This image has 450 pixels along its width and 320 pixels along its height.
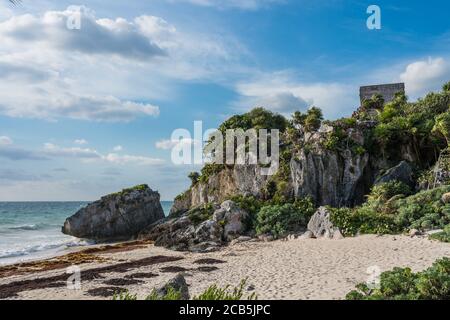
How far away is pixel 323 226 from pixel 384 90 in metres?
25.9

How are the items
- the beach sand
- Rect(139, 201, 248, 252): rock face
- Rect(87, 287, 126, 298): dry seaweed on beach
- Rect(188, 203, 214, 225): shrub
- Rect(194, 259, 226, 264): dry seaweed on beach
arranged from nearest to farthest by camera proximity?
the beach sand < Rect(87, 287, 126, 298): dry seaweed on beach < Rect(194, 259, 226, 264): dry seaweed on beach < Rect(139, 201, 248, 252): rock face < Rect(188, 203, 214, 225): shrub

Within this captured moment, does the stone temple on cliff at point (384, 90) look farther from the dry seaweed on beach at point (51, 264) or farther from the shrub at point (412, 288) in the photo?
the shrub at point (412, 288)

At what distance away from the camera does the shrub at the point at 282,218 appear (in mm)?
25781

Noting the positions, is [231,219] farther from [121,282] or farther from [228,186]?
[121,282]

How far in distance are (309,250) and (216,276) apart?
19.1ft

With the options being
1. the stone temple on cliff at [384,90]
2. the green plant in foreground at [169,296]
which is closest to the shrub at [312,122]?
the stone temple on cliff at [384,90]

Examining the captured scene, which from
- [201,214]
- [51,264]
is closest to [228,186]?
[201,214]

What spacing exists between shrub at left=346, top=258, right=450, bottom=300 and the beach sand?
224cm

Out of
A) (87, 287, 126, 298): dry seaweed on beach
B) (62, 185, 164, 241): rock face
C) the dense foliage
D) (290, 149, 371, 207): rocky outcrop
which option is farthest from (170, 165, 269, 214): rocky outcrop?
(87, 287, 126, 298): dry seaweed on beach

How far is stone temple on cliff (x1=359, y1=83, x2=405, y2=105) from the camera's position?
143 ft

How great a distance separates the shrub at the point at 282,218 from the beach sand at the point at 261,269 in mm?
2254

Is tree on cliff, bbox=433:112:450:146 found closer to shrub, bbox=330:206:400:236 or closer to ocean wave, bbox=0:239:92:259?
shrub, bbox=330:206:400:236

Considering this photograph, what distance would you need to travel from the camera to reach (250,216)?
28.0 metres
